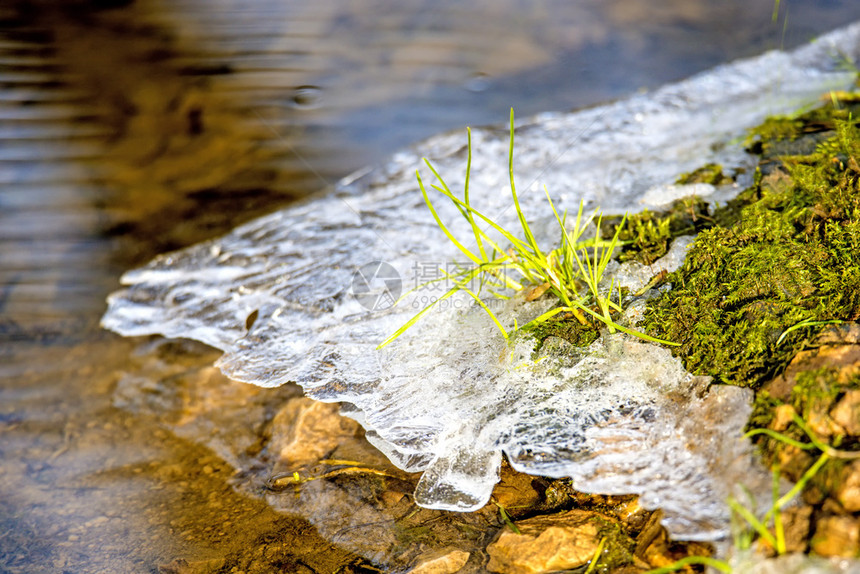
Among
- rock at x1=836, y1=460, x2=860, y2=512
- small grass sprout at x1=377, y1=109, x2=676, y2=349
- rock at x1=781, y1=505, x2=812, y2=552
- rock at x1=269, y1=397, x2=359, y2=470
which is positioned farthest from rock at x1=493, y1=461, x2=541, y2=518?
rock at x1=836, y1=460, x2=860, y2=512

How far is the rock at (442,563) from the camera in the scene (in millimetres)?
1823

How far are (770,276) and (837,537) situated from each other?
0.96 meters

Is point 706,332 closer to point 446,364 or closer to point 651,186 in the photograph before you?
point 446,364

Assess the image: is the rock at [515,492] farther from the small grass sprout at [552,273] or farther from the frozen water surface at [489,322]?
the small grass sprout at [552,273]

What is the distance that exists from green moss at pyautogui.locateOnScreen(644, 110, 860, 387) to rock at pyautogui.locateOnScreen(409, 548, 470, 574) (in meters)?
1.04

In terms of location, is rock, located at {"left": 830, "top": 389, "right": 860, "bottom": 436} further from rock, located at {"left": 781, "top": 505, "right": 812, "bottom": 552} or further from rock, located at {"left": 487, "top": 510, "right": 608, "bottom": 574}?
rock, located at {"left": 487, "top": 510, "right": 608, "bottom": 574}

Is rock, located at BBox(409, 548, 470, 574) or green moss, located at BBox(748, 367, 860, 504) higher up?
green moss, located at BBox(748, 367, 860, 504)

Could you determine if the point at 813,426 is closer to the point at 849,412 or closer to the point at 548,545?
the point at 849,412

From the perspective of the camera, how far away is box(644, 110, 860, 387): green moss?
70.2 inches

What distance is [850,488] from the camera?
4.31 ft

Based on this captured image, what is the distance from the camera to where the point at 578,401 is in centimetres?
197

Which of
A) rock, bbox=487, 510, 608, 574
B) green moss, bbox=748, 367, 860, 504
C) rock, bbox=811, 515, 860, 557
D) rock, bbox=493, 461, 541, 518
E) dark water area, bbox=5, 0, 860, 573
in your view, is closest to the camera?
rock, bbox=811, 515, 860, 557

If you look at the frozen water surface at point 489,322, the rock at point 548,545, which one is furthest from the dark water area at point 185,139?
the rock at point 548,545

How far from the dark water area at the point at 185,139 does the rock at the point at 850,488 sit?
1.45 metres
